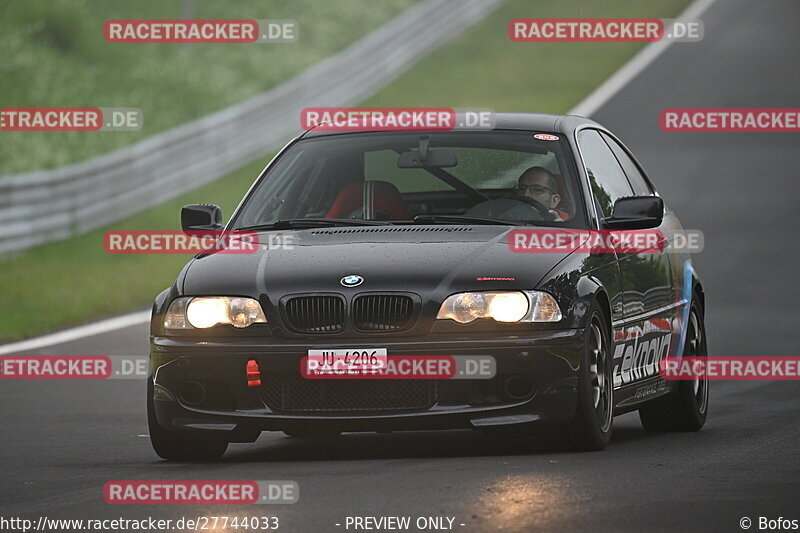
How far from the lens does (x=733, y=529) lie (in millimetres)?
6406

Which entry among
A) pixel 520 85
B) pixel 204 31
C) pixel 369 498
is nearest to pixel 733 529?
pixel 369 498

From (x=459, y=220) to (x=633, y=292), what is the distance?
1004 mm

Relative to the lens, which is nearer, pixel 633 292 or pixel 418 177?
pixel 633 292

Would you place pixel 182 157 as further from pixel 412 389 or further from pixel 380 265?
pixel 412 389

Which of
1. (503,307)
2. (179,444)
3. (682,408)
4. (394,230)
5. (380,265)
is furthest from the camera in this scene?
(682,408)

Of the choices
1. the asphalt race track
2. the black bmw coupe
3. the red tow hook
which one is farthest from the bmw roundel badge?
the asphalt race track

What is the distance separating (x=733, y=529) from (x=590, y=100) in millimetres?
25915

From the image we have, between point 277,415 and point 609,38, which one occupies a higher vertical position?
point 609,38

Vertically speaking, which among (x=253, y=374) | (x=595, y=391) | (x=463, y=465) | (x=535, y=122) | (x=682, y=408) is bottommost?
(x=682, y=408)

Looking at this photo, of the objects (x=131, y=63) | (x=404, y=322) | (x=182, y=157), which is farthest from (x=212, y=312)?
(x=131, y=63)

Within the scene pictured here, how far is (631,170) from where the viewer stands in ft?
36.1

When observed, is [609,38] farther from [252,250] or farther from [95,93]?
[252,250]

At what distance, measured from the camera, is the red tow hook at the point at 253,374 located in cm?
841

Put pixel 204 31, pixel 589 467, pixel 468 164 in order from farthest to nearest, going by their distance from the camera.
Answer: pixel 204 31, pixel 468 164, pixel 589 467
